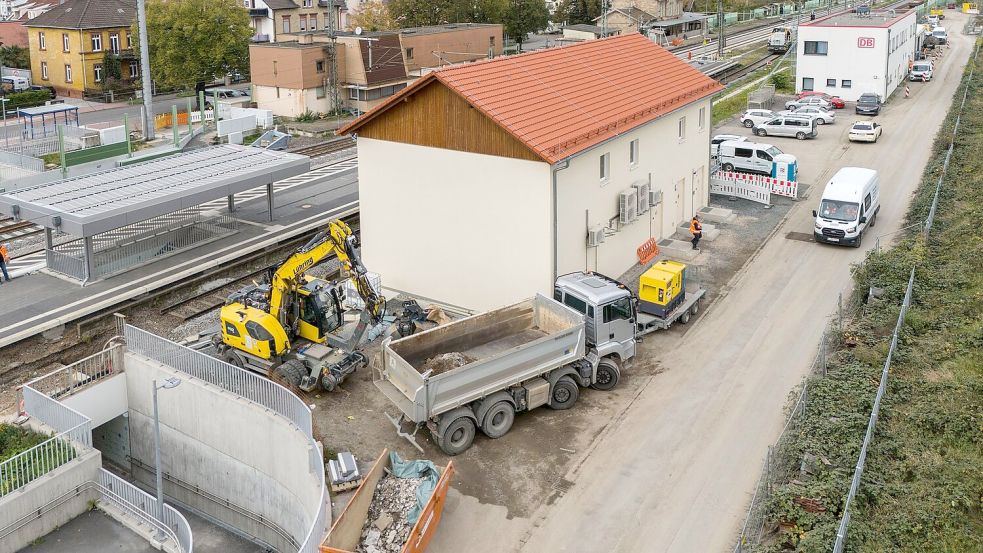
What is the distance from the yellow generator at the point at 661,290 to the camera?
89.4 feet

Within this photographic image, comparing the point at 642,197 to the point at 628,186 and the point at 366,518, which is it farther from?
the point at 366,518

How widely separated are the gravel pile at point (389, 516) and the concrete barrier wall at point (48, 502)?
771 centimetres

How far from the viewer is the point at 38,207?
3048 centimetres

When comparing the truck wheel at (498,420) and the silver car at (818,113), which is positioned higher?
the silver car at (818,113)

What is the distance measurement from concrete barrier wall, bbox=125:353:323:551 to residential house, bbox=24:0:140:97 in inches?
2081

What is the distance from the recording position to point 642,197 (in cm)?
3161

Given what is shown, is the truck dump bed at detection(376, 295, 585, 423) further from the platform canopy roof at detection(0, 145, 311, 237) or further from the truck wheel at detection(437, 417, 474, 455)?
the platform canopy roof at detection(0, 145, 311, 237)

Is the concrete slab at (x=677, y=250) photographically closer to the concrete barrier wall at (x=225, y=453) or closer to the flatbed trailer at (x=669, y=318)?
the flatbed trailer at (x=669, y=318)

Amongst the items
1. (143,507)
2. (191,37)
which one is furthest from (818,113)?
(143,507)

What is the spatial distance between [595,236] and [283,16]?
66.3m

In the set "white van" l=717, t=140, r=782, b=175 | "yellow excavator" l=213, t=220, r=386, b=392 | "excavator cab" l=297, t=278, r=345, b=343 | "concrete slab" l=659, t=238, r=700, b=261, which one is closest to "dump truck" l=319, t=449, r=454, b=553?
"yellow excavator" l=213, t=220, r=386, b=392

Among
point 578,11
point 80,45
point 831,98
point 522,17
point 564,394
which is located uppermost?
point 578,11

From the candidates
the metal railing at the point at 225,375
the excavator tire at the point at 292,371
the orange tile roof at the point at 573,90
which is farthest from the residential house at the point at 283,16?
the excavator tire at the point at 292,371

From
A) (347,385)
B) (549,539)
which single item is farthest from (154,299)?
(549,539)
